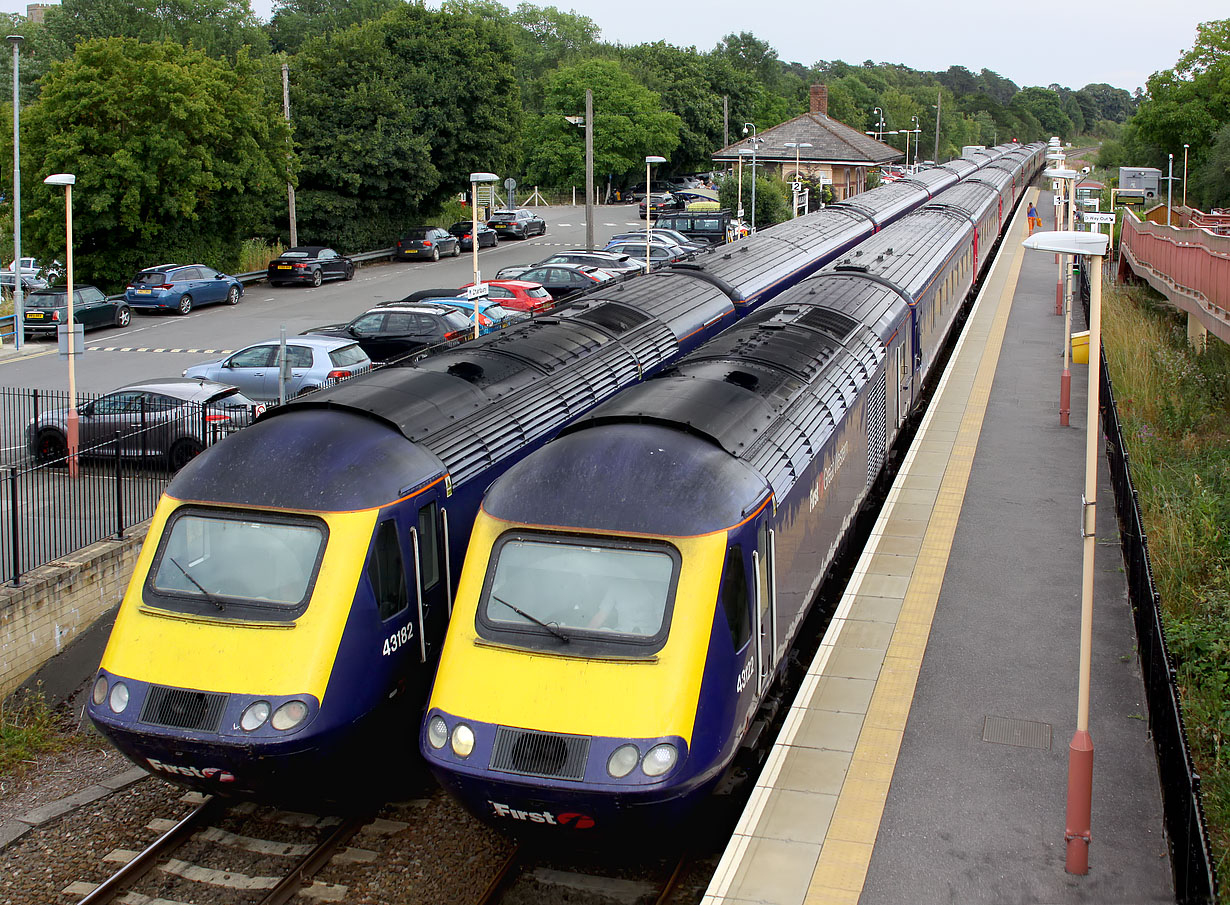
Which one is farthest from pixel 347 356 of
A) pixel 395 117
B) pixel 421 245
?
pixel 395 117

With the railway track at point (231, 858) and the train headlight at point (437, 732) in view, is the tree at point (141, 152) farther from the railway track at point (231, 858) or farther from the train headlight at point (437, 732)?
the train headlight at point (437, 732)

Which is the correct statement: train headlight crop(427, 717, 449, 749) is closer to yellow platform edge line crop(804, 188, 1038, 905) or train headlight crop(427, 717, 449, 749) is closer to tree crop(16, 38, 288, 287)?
yellow platform edge line crop(804, 188, 1038, 905)

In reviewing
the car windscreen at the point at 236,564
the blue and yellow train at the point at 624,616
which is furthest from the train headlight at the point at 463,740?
the car windscreen at the point at 236,564

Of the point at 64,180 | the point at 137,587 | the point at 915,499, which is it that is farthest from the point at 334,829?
the point at 64,180

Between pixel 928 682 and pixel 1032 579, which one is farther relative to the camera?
pixel 1032 579

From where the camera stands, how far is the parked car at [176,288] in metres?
35.1

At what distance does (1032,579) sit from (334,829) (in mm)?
8135

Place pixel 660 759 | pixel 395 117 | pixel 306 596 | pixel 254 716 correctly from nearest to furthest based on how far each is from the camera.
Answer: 1. pixel 660 759
2. pixel 254 716
3. pixel 306 596
4. pixel 395 117

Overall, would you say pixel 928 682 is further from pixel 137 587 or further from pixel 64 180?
pixel 64 180

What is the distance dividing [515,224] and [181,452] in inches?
1566

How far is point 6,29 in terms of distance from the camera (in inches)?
3942

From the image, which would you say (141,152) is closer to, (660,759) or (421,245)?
(421,245)

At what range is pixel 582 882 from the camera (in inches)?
352

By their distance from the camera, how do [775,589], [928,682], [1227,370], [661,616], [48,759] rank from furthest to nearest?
[1227,370]
[48,759]
[928,682]
[775,589]
[661,616]
